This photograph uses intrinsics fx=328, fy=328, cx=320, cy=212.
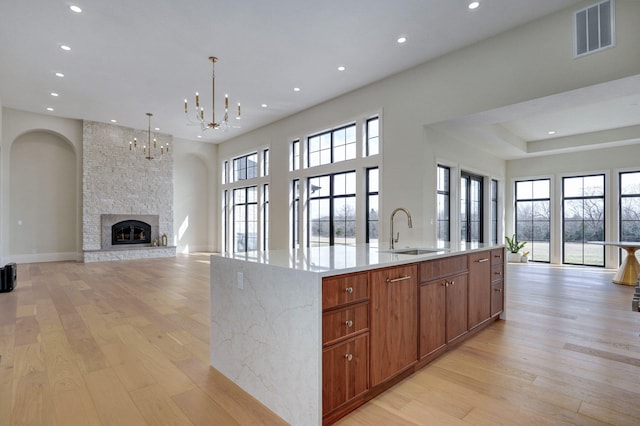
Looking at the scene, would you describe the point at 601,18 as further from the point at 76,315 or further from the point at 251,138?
the point at 251,138

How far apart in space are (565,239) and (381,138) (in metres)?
6.69

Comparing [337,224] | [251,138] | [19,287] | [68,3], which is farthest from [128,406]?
[251,138]

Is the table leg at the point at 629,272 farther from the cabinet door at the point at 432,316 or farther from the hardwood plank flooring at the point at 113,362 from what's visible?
the hardwood plank flooring at the point at 113,362

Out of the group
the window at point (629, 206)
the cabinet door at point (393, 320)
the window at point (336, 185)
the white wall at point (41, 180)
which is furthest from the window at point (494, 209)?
the white wall at point (41, 180)

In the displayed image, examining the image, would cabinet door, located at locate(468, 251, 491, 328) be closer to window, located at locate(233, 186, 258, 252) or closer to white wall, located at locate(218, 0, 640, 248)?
white wall, located at locate(218, 0, 640, 248)

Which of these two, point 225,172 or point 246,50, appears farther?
point 225,172

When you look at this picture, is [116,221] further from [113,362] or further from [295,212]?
[113,362]

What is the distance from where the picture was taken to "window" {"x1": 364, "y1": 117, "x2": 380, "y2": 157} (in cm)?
695

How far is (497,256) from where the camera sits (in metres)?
3.96

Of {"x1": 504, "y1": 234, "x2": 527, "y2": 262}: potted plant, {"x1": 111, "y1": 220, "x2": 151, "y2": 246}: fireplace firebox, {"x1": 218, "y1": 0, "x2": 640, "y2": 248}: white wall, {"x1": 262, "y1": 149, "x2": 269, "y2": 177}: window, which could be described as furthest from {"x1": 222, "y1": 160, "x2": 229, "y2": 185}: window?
{"x1": 504, "y1": 234, "x2": 527, "y2": 262}: potted plant

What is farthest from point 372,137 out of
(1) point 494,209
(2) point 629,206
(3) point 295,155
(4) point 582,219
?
(2) point 629,206

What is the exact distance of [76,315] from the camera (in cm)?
415

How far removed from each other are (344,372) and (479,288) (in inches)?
86.0

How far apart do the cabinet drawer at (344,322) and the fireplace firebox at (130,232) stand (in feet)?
33.5
